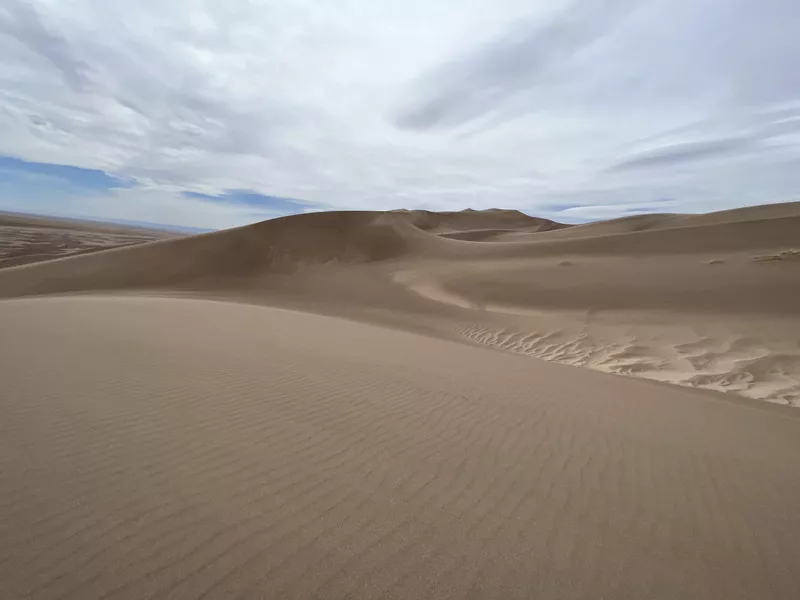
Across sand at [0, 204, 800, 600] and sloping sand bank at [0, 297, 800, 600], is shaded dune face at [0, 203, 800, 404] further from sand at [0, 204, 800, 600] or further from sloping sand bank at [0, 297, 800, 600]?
sloping sand bank at [0, 297, 800, 600]

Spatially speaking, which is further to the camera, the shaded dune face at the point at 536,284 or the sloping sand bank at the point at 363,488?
the shaded dune face at the point at 536,284

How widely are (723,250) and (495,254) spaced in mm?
9828

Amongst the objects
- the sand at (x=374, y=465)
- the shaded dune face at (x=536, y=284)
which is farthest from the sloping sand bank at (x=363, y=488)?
the shaded dune face at (x=536, y=284)

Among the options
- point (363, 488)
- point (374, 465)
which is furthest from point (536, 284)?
point (363, 488)

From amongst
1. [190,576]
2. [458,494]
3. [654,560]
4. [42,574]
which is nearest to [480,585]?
[458,494]

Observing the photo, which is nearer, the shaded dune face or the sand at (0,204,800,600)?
the sand at (0,204,800,600)

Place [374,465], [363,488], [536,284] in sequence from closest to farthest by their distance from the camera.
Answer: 1. [363,488]
2. [374,465]
3. [536,284]

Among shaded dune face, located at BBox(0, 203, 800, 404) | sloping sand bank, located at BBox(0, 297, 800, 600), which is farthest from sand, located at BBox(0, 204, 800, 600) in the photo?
shaded dune face, located at BBox(0, 203, 800, 404)

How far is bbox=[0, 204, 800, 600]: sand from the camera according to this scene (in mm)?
1938

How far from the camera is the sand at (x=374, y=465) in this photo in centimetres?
194

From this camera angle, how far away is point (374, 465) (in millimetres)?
2838

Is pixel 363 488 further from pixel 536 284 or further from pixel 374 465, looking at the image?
pixel 536 284

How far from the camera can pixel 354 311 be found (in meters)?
13.4

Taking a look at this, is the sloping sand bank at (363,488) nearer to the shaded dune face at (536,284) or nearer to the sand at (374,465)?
the sand at (374,465)
